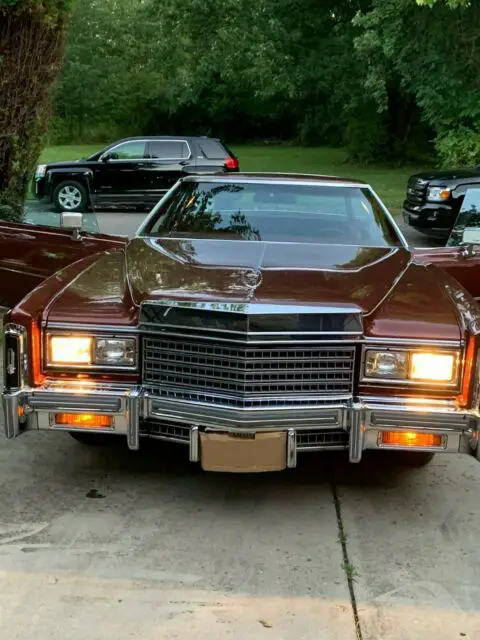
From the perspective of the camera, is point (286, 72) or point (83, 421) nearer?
point (83, 421)

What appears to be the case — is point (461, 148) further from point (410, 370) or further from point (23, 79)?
point (410, 370)

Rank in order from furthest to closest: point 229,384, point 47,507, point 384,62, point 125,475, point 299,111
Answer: point 299,111 < point 384,62 < point 125,475 < point 47,507 < point 229,384

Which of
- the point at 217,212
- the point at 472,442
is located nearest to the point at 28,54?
the point at 217,212

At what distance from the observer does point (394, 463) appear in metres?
4.66

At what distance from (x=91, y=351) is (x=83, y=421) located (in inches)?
13.5

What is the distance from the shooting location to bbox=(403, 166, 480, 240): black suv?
41.1ft

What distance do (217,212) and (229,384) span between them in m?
1.96

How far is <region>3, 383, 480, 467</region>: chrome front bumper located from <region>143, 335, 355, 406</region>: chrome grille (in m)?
0.08

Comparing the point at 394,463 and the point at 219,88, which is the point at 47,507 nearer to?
the point at 394,463

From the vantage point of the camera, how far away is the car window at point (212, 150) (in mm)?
17875

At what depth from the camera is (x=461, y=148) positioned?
19500 mm

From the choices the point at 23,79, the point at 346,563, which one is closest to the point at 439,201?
the point at 23,79

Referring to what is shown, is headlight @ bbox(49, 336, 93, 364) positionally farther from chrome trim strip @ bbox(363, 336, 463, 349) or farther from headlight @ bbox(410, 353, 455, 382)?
headlight @ bbox(410, 353, 455, 382)

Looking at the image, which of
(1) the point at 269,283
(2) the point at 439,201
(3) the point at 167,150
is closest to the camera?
(1) the point at 269,283
